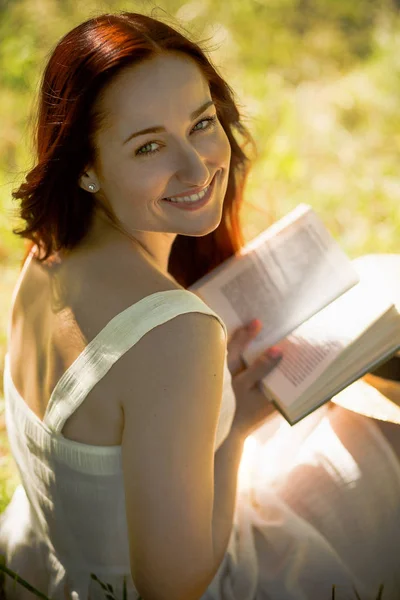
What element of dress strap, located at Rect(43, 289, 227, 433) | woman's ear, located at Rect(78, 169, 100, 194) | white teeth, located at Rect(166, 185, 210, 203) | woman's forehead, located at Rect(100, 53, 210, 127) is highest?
woman's forehead, located at Rect(100, 53, 210, 127)

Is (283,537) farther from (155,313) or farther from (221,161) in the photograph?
(221,161)

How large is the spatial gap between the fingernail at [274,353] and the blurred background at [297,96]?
3.62 ft

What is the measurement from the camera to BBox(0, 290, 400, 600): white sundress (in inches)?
52.5

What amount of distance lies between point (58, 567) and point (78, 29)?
1.06 m

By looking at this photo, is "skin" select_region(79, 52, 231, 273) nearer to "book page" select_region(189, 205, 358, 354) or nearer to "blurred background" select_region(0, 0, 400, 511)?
"book page" select_region(189, 205, 358, 354)

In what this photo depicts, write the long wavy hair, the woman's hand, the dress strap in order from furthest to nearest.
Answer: the woman's hand
the long wavy hair
the dress strap

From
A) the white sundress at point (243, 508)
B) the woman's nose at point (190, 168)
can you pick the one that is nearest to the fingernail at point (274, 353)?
the white sundress at point (243, 508)

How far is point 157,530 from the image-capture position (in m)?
1.25

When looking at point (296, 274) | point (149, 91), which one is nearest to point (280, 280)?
point (296, 274)

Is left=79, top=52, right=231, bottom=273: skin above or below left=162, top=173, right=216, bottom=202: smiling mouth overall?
above

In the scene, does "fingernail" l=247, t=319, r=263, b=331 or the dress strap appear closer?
the dress strap

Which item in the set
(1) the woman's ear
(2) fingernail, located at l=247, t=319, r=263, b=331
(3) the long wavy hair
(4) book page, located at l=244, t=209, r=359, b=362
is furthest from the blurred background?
(1) the woman's ear

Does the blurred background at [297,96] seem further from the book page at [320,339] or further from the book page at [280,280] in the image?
the book page at [320,339]

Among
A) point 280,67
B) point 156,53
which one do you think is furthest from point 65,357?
point 280,67
